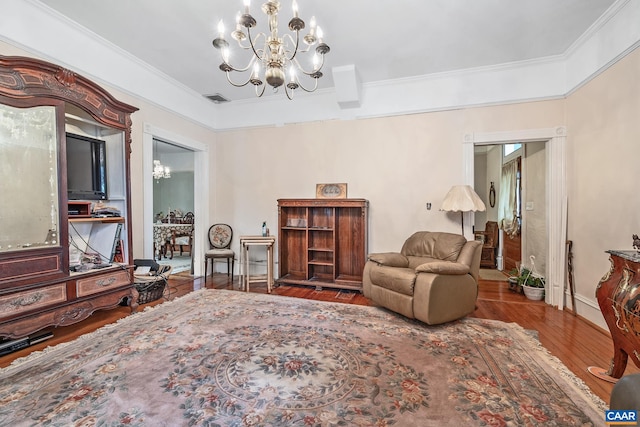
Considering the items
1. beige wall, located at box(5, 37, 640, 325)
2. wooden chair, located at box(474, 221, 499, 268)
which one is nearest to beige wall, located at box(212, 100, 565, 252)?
beige wall, located at box(5, 37, 640, 325)

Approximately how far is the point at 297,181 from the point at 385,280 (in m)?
2.36

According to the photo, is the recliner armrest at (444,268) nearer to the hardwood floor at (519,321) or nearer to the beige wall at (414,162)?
the hardwood floor at (519,321)

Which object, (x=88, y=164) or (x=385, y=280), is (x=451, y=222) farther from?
(x=88, y=164)

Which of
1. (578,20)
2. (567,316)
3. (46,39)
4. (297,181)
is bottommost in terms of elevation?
(567,316)

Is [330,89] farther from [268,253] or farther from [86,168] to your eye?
[86,168]

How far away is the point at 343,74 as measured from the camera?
12.5 ft

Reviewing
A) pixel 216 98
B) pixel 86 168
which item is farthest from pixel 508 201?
pixel 86 168

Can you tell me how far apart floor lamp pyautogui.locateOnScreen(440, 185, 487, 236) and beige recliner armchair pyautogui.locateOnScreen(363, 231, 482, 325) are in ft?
1.20

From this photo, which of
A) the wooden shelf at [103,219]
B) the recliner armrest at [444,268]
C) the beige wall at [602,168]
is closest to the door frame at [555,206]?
the beige wall at [602,168]

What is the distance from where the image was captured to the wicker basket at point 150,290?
11.2 ft

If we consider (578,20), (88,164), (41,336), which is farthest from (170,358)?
(578,20)

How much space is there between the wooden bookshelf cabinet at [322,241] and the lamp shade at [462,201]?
3.67 feet

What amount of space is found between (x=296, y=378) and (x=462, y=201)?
9.21 feet

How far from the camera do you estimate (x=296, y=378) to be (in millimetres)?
1912
